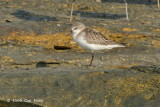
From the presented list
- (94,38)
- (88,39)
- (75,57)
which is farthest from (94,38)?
(75,57)

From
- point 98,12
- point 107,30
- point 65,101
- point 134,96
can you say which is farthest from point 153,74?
point 98,12

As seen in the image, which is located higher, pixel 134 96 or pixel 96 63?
pixel 134 96

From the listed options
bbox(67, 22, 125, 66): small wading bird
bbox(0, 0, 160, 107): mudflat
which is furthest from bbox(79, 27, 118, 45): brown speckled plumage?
bbox(0, 0, 160, 107): mudflat

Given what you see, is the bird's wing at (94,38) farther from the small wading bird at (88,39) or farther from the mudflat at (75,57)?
the mudflat at (75,57)

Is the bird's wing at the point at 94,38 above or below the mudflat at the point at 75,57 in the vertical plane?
above

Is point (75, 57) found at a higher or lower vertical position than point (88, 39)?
lower

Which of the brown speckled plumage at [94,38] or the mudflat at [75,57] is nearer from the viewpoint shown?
the mudflat at [75,57]

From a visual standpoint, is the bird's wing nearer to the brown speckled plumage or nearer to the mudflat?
the brown speckled plumage

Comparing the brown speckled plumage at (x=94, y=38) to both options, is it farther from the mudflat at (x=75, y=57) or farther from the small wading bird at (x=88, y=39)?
the mudflat at (x=75, y=57)

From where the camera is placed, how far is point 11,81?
747cm

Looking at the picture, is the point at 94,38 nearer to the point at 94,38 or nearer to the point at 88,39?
the point at 94,38

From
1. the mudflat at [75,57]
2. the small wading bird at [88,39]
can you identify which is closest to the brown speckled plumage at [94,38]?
the small wading bird at [88,39]

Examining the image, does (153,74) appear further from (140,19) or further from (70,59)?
(140,19)

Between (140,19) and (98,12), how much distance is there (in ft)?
6.40
